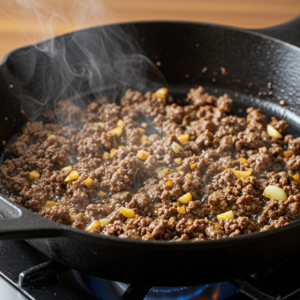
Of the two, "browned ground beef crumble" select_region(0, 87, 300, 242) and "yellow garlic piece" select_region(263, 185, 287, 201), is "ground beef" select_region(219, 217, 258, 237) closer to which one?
"browned ground beef crumble" select_region(0, 87, 300, 242)

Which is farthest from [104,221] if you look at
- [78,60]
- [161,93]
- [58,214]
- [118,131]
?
[78,60]

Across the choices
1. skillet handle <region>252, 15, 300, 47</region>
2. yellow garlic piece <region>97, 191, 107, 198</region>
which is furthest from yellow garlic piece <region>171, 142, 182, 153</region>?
skillet handle <region>252, 15, 300, 47</region>

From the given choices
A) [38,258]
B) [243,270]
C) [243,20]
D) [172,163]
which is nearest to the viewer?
[243,270]

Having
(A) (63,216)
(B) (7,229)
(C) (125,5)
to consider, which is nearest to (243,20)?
(C) (125,5)

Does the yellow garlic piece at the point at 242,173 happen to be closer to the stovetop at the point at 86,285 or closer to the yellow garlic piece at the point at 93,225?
the stovetop at the point at 86,285

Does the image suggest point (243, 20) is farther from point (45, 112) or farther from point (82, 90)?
point (45, 112)

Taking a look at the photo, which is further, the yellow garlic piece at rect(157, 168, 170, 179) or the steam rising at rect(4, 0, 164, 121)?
the steam rising at rect(4, 0, 164, 121)
